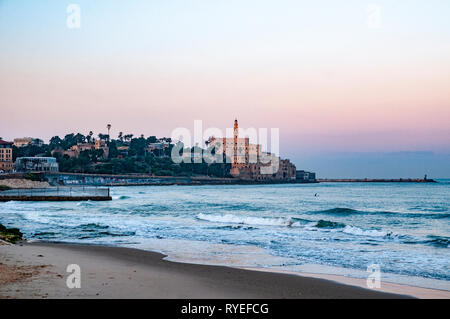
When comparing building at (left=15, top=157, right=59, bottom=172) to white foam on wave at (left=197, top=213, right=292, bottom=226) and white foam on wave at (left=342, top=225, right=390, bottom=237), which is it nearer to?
white foam on wave at (left=197, top=213, right=292, bottom=226)

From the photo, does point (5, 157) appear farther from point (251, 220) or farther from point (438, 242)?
point (438, 242)

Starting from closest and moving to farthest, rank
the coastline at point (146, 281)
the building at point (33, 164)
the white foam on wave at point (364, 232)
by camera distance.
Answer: the coastline at point (146, 281) < the white foam on wave at point (364, 232) < the building at point (33, 164)

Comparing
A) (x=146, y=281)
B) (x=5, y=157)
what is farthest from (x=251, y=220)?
(x=5, y=157)

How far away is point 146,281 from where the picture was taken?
9727mm

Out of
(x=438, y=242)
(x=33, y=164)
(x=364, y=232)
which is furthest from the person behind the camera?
(x=33, y=164)

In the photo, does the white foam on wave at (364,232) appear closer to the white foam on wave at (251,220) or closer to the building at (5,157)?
the white foam on wave at (251,220)

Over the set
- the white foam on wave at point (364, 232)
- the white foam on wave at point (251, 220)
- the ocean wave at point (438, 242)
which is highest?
the ocean wave at point (438, 242)

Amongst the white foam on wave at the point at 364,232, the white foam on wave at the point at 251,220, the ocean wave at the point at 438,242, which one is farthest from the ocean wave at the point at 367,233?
the white foam on wave at the point at 251,220

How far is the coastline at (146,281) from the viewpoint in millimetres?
8391

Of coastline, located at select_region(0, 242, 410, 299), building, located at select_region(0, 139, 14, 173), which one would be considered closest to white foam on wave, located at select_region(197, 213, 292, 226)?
coastline, located at select_region(0, 242, 410, 299)

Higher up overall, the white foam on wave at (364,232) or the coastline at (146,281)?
the coastline at (146,281)

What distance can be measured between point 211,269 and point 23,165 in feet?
468

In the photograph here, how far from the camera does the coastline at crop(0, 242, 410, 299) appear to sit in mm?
8391
